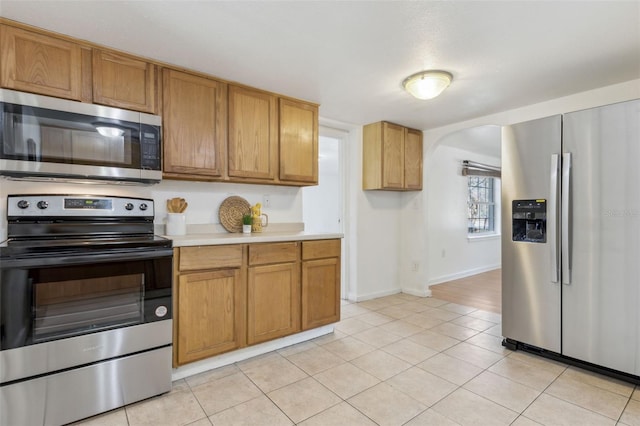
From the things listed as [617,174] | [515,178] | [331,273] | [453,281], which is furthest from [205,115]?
[453,281]

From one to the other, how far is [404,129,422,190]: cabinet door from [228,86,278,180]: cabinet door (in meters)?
1.93

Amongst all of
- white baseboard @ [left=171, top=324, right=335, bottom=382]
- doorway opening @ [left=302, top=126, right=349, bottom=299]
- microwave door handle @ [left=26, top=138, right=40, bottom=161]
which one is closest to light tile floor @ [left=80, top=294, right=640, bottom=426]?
→ white baseboard @ [left=171, top=324, right=335, bottom=382]

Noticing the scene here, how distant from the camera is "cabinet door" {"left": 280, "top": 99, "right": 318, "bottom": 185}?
292 centimetres

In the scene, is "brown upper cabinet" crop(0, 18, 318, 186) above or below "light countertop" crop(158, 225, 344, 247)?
above

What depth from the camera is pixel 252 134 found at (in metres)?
2.71

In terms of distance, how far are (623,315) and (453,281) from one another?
3144 mm

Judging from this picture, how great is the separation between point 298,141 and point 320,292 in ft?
4.71

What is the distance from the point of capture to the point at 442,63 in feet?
7.52

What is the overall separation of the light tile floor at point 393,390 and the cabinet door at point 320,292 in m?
0.20

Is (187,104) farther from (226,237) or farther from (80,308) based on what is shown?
(80,308)

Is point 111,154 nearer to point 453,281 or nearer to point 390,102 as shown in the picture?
point 390,102

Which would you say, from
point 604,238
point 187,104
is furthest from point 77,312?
point 604,238

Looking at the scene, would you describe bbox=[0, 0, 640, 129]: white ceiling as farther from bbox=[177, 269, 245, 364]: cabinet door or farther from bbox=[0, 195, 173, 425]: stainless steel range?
bbox=[177, 269, 245, 364]: cabinet door

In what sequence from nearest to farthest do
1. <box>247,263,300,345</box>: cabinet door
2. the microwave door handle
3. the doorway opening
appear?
the microwave door handle < <box>247,263,300,345</box>: cabinet door < the doorway opening
